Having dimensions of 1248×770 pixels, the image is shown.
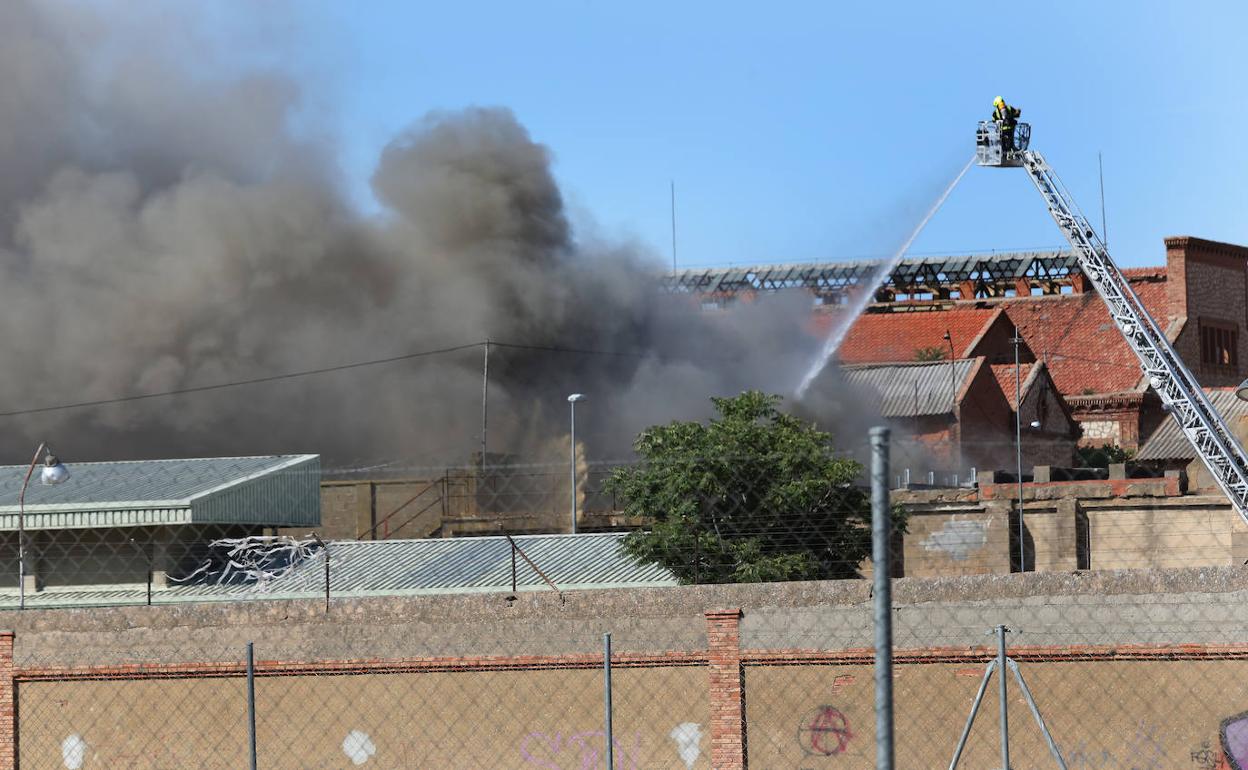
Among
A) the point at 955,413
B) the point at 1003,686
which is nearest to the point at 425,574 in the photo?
the point at 1003,686

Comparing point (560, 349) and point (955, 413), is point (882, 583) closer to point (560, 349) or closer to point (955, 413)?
point (955, 413)

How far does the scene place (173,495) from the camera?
27.2 metres

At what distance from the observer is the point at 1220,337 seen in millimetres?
63344

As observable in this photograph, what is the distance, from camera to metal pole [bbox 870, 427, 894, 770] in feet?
20.0

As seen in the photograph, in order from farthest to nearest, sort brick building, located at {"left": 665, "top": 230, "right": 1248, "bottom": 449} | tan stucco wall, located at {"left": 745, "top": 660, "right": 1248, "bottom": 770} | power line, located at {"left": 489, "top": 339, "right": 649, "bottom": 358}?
1. brick building, located at {"left": 665, "top": 230, "right": 1248, "bottom": 449}
2. power line, located at {"left": 489, "top": 339, "right": 649, "bottom": 358}
3. tan stucco wall, located at {"left": 745, "top": 660, "right": 1248, "bottom": 770}

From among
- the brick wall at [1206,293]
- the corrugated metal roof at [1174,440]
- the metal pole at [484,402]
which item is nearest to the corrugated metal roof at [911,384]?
the corrugated metal roof at [1174,440]

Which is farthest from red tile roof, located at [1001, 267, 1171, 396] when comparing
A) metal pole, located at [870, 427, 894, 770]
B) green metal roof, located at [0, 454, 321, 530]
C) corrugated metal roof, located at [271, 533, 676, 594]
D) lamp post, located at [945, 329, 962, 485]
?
metal pole, located at [870, 427, 894, 770]

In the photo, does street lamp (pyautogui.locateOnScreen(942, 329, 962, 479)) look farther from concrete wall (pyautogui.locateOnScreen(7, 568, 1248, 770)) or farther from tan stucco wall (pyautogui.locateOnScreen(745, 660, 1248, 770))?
tan stucco wall (pyautogui.locateOnScreen(745, 660, 1248, 770))

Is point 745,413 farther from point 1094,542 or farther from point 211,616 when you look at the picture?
point 211,616

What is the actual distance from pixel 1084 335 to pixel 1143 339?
19.0 metres

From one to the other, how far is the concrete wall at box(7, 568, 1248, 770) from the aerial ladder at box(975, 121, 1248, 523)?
1041 inches

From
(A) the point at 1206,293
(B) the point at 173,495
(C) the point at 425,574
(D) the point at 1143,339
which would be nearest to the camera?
(B) the point at 173,495

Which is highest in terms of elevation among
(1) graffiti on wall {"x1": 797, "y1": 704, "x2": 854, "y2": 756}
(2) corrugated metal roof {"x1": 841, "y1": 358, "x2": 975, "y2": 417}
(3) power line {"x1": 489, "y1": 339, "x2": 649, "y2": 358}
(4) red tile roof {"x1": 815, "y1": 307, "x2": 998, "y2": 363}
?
(4) red tile roof {"x1": 815, "y1": 307, "x2": 998, "y2": 363}

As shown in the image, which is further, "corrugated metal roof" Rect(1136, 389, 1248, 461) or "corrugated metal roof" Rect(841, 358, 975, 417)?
"corrugated metal roof" Rect(841, 358, 975, 417)
